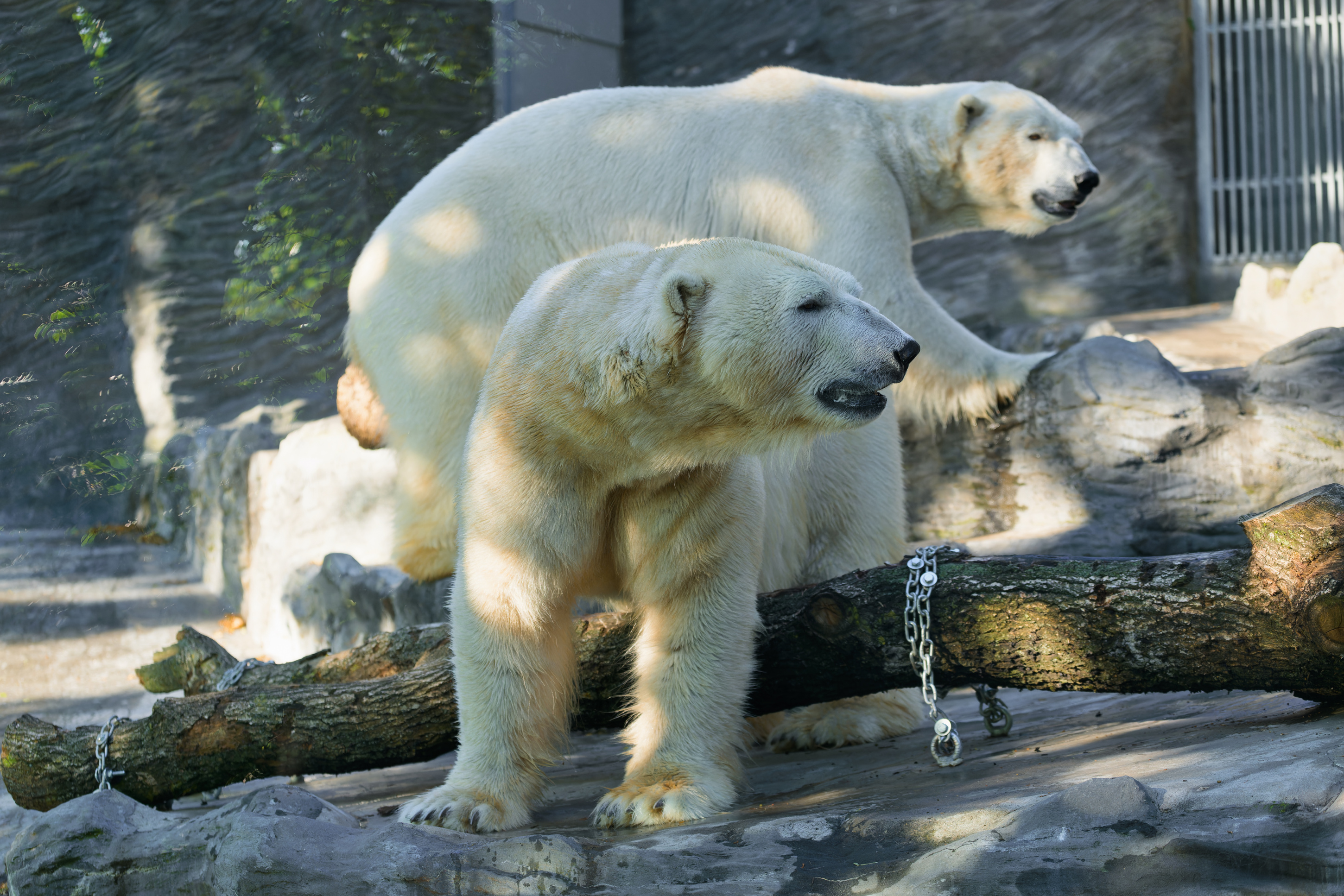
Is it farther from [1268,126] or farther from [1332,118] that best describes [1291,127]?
[1332,118]

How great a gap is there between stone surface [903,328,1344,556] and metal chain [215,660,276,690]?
3037 mm

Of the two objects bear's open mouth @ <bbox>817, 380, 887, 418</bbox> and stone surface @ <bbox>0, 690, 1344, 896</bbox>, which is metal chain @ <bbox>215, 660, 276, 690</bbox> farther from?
bear's open mouth @ <bbox>817, 380, 887, 418</bbox>

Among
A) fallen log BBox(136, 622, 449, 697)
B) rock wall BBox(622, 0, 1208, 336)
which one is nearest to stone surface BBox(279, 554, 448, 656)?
fallen log BBox(136, 622, 449, 697)

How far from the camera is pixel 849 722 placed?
350 cm

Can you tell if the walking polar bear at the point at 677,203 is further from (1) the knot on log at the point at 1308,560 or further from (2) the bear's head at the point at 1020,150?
(1) the knot on log at the point at 1308,560

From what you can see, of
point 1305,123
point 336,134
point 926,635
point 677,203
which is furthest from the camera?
point 1305,123

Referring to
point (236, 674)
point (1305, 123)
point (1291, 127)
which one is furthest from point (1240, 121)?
point (236, 674)

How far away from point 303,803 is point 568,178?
108 inches

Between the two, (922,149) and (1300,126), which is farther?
(1300,126)

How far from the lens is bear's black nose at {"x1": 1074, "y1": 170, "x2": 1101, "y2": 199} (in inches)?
199

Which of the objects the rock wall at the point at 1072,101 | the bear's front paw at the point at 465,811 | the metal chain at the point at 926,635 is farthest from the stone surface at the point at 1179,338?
the bear's front paw at the point at 465,811

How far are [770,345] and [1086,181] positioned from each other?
3115 mm

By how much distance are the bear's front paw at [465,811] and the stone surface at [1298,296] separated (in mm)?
5141

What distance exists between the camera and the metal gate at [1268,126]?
10234 millimetres
